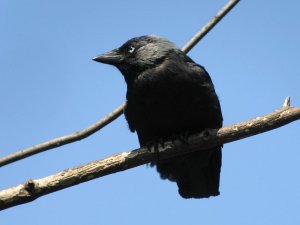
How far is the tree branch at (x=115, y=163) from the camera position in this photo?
3.80 metres

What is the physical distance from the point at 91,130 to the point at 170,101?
2.60ft

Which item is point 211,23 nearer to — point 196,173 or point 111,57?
point 111,57

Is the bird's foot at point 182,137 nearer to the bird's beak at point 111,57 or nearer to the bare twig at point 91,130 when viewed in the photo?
the bare twig at point 91,130

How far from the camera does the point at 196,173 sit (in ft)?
17.7

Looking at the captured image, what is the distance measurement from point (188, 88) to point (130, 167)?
3.56 ft

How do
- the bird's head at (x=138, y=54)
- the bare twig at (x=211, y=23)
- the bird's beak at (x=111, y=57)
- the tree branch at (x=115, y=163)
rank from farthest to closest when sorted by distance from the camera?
1. the bird's beak at (x=111, y=57)
2. the bird's head at (x=138, y=54)
3. the bare twig at (x=211, y=23)
4. the tree branch at (x=115, y=163)

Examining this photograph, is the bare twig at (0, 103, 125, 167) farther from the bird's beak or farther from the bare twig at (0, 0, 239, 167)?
the bird's beak

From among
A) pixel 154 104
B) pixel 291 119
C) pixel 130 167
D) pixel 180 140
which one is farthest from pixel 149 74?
pixel 291 119

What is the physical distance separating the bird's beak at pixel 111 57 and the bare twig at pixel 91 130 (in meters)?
0.64

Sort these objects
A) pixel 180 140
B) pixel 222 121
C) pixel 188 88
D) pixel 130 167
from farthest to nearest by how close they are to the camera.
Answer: pixel 222 121 < pixel 188 88 < pixel 180 140 < pixel 130 167

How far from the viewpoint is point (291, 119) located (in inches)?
149

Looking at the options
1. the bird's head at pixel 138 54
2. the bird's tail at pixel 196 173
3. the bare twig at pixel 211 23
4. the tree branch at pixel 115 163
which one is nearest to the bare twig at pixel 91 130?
the bare twig at pixel 211 23

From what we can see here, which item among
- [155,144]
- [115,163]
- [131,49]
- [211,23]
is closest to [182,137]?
[155,144]

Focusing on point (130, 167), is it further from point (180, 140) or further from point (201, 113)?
point (201, 113)
